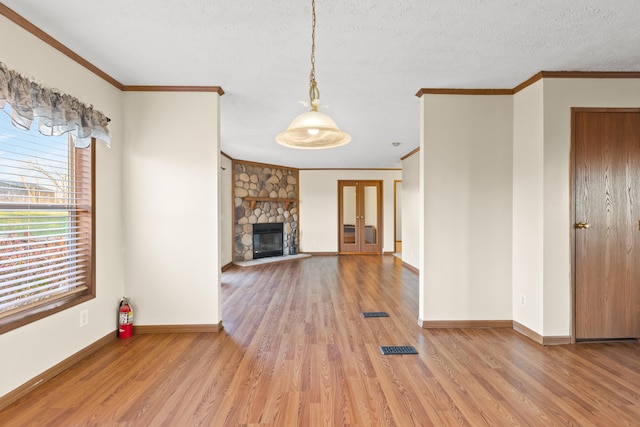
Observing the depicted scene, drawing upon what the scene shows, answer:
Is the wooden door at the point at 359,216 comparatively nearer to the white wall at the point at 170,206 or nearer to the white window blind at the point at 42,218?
the white wall at the point at 170,206

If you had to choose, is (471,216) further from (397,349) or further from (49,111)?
(49,111)

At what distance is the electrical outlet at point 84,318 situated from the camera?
2535 millimetres

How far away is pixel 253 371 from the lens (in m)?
2.32

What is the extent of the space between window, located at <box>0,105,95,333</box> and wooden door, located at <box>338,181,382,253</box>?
6378 mm

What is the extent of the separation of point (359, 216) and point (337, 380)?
21.1ft

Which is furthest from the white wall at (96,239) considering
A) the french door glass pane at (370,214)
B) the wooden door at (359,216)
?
the french door glass pane at (370,214)

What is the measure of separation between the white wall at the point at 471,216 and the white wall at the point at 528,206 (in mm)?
73

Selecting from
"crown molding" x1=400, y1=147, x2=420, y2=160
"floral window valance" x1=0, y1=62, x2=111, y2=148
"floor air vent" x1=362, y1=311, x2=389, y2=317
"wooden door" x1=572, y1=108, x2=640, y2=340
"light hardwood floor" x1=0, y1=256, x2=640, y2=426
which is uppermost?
"crown molding" x1=400, y1=147, x2=420, y2=160

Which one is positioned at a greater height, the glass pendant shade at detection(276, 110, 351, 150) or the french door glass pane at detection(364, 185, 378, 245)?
the glass pendant shade at detection(276, 110, 351, 150)

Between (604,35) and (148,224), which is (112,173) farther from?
(604,35)

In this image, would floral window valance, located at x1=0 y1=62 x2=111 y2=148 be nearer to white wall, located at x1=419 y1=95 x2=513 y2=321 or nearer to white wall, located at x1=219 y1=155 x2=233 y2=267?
white wall, located at x1=419 y1=95 x2=513 y2=321

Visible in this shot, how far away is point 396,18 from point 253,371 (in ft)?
8.85

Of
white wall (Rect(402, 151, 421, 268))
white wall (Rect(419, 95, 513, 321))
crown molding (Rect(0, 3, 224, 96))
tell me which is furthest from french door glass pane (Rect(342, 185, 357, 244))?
crown molding (Rect(0, 3, 224, 96))

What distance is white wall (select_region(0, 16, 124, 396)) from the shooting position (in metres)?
1.98
